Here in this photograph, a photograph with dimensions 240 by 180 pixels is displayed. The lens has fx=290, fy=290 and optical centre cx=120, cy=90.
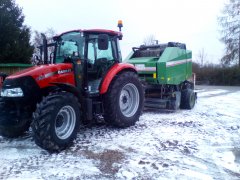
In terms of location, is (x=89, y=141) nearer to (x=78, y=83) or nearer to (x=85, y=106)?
(x=85, y=106)

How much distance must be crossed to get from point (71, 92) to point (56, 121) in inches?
26.8

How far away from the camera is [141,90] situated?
748 cm

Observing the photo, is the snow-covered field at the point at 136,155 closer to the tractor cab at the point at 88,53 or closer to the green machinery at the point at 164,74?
the tractor cab at the point at 88,53

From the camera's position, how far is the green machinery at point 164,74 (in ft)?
30.5

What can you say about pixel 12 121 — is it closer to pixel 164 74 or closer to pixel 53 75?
pixel 53 75

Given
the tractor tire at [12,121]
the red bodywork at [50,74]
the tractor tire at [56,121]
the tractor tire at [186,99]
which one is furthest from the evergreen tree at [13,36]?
the tractor tire at [56,121]

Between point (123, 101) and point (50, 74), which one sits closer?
point (50, 74)

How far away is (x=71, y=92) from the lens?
566 centimetres

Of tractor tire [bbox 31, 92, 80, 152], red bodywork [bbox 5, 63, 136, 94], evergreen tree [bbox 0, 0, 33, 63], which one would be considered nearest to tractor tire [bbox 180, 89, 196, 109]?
red bodywork [bbox 5, 63, 136, 94]

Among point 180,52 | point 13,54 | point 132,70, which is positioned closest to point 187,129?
point 132,70

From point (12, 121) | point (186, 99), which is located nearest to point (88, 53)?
point (12, 121)

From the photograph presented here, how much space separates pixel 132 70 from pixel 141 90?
57cm

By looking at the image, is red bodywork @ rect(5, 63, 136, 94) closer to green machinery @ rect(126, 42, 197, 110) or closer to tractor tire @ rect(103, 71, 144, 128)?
tractor tire @ rect(103, 71, 144, 128)

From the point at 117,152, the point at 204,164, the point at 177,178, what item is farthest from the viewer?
the point at 117,152
